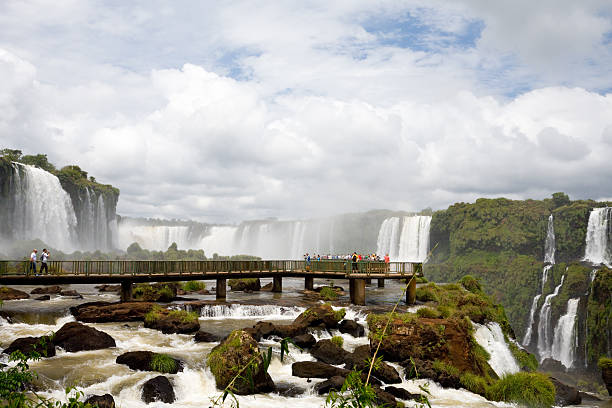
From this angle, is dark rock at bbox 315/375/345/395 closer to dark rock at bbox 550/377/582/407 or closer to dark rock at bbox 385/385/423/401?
dark rock at bbox 385/385/423/401

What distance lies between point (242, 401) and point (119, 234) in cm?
11961

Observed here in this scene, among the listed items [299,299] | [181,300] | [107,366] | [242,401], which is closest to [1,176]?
[181,300]

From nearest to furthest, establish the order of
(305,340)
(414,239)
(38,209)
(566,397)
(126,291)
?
1. (305,340)
2. (566,397)
3. (126,291)
4. (38,209)
5. (414,239)

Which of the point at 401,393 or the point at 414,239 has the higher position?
the point at 414,239

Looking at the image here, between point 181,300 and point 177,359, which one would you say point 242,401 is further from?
point 181,300

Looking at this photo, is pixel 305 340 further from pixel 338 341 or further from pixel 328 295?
pixel 328 295

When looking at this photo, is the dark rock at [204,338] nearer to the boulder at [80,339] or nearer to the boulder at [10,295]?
the boulder at [80,339]

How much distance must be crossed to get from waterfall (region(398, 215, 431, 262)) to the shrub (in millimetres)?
69173

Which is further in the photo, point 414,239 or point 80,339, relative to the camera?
point 414,239

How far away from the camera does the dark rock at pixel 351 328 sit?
80.2ft

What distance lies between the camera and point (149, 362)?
17500 mm

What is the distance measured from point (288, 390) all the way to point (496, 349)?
15.9m

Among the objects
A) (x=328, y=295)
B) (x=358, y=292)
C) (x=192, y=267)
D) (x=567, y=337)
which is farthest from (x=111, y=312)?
(x=567, y=337)

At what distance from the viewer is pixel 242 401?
15.6m
